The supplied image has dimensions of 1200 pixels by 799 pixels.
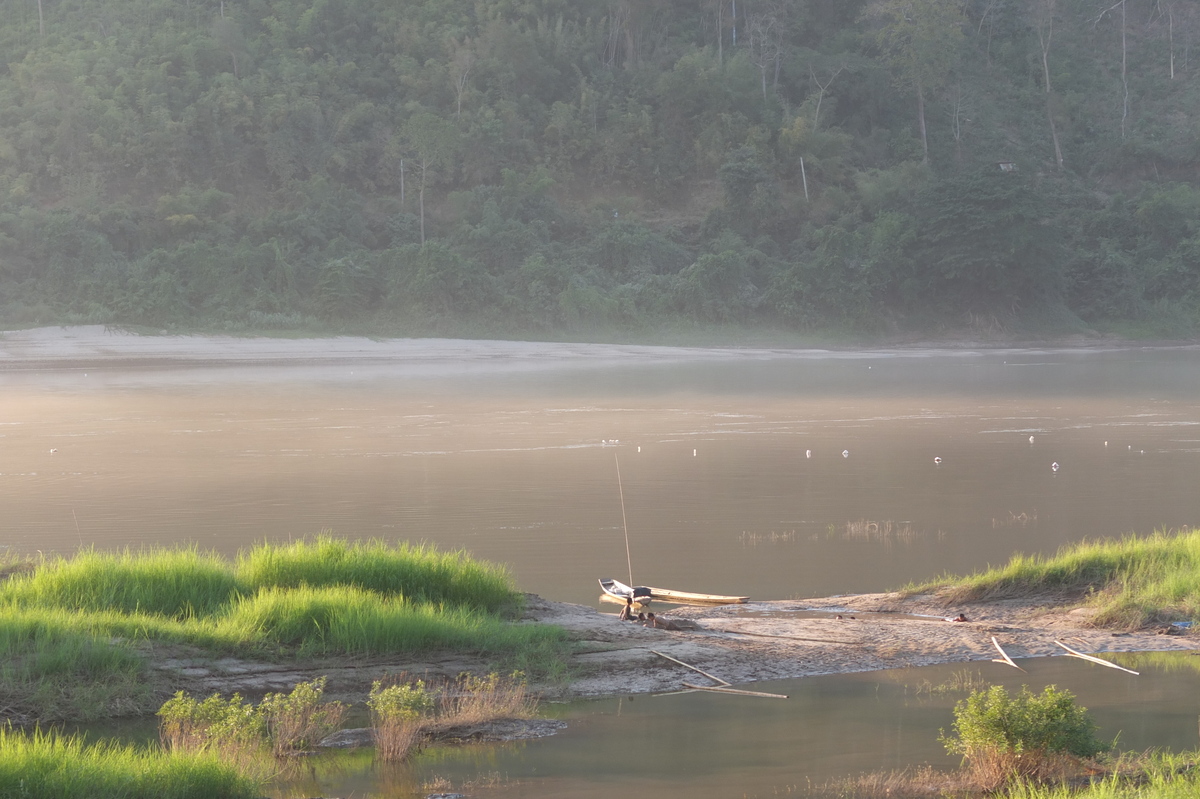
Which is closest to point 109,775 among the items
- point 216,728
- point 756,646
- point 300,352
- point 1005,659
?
point 216,728

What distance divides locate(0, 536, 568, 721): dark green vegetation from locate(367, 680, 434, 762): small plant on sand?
3.35ft

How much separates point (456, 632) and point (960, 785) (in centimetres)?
332

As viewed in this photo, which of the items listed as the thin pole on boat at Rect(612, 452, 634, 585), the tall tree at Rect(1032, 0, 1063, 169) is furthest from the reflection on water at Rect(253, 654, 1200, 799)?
the tall tree at Rect(1032, 0, 1063, 169)

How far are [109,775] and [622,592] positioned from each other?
19.1ft

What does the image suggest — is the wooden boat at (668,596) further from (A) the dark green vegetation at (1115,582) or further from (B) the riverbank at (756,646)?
(A) the dark green vegetation at (1115,582)

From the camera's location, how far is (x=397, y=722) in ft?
22.4

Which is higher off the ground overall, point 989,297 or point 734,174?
point 734,174

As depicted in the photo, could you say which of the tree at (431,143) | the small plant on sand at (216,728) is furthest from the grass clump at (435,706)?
the tree at (431,143)

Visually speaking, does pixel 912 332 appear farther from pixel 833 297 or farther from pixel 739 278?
pixel 739 278

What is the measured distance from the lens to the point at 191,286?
47.0 meters

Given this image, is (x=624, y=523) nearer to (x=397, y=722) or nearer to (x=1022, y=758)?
(x=397, y=722)

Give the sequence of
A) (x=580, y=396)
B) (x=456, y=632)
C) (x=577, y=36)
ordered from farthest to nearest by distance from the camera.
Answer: (x=577, y=36) → (x=580, y=396) → (x=456, y=632)

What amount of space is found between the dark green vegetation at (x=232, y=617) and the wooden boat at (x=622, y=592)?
3.61ft

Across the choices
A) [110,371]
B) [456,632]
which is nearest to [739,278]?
[110,371]
